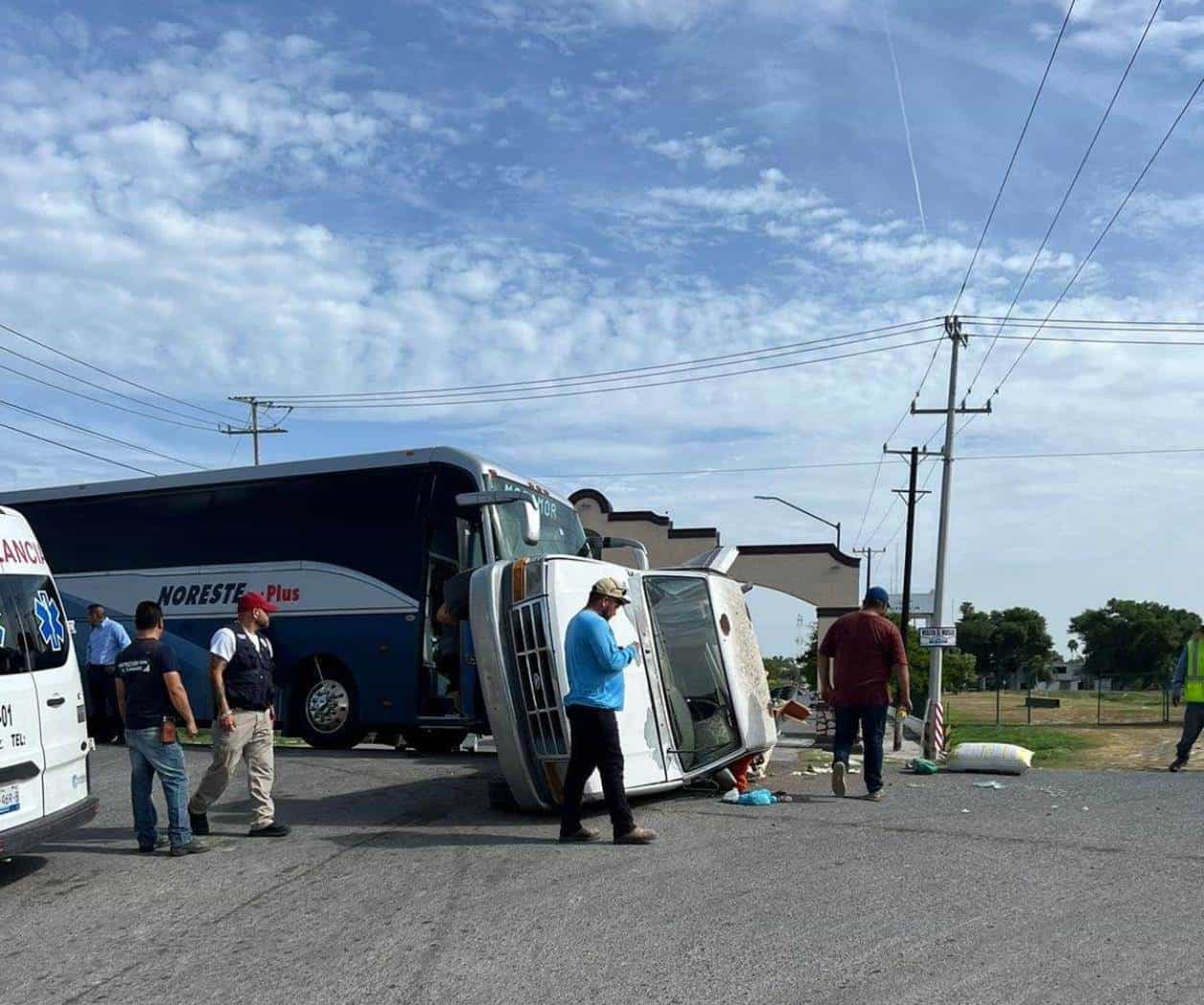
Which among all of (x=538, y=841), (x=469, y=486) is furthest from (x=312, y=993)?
(x=469, y=486)

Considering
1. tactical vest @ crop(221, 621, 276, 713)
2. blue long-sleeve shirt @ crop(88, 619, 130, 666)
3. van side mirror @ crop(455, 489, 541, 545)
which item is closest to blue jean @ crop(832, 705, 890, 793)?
van side mirror @ crop(455, 489, 541, 545)

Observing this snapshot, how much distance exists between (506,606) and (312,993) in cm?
408

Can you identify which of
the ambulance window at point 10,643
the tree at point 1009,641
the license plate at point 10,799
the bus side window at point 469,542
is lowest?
the tree at point 1009,641

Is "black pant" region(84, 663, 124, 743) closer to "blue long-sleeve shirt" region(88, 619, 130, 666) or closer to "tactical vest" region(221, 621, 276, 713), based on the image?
"blue long-sleeve shirt" region(88, 619, 130, 666)

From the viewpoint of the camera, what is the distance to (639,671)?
9.45 metres

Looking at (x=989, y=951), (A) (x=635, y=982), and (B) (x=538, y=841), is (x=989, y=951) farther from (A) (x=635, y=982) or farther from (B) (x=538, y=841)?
(B) (x=538, y=841)

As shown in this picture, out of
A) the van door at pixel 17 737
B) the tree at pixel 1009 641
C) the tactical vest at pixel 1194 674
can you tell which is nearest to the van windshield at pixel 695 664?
the van door at pixel 17 737

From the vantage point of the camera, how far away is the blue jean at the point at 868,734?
9.80 meters

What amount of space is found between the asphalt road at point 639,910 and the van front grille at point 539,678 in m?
0.66

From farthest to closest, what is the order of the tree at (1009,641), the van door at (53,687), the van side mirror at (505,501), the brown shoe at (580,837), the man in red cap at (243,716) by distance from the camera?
the tree at (1009,641), the van side mirror at (505,501), the man in red cap at (243,716), the brown shoe at (580,837), the van door at (53,687)

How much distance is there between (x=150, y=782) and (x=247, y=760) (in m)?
0.80

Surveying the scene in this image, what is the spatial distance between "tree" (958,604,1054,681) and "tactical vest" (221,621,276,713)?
11219cm

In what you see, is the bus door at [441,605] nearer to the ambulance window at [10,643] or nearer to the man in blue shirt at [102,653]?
the man in blue shirt at [102,653]

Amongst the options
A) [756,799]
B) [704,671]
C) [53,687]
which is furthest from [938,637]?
[53,687]
